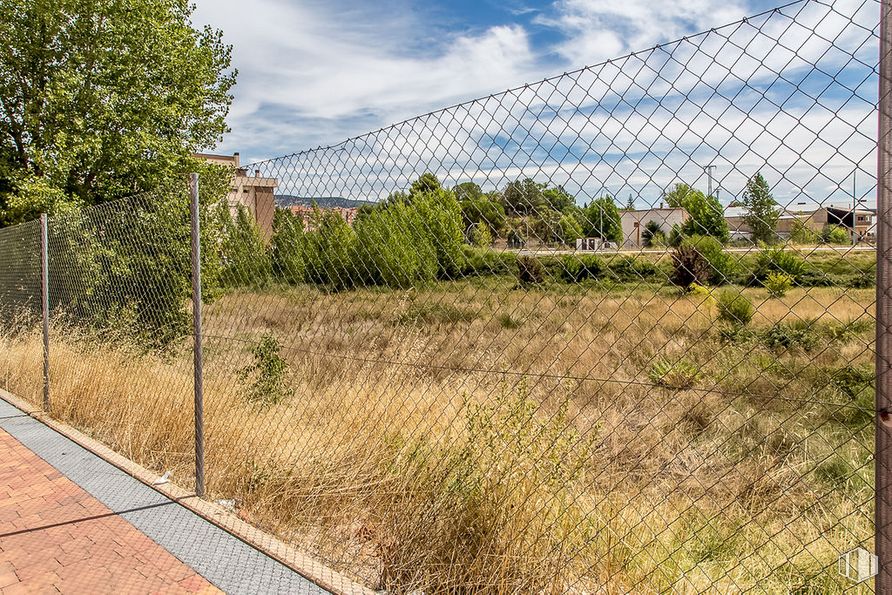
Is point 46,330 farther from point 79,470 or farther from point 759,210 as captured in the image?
point 759,210

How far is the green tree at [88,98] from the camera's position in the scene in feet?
41.3

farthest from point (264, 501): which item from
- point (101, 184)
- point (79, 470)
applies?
point (101, 184)

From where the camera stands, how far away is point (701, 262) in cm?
261

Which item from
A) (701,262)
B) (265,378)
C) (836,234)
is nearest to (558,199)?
(701,262)

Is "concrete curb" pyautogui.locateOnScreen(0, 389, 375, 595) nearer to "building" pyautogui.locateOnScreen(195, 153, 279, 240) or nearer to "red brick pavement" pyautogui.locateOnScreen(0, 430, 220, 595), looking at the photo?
"red brick pavement" pyautogui.locateOnScreen(0, 430, 220, 595)

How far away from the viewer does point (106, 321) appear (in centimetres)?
702

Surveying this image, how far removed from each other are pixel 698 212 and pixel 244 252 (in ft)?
11.5

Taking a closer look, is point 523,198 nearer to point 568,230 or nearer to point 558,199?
point 558,199

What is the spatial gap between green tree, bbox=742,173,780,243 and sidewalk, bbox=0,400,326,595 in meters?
2.30

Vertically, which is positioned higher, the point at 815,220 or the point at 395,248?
the point at 815,220

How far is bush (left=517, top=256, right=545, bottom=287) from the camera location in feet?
9.93

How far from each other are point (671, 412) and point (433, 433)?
19.1 feet

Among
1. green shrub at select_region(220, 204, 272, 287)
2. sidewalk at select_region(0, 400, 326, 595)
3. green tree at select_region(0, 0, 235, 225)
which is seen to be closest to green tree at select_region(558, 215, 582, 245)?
sidewalk at select_region(0, 400, 326, 595)

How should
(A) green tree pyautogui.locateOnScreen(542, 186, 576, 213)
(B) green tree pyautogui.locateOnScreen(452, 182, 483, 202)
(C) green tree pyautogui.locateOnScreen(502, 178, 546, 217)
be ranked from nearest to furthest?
1. (A) green tree pyautogui.locateOnScreen(542, 186, 576, 213)
2. (C) green tree pyautogui.locateOnScreen(502, 178, 546, 217)
3. (B) green tree pyautogui.locateOnScreen(452, 182, 483, 202)
